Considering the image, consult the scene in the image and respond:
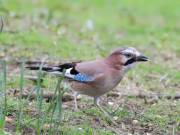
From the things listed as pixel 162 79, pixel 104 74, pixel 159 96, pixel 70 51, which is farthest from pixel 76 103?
pixel 70 51

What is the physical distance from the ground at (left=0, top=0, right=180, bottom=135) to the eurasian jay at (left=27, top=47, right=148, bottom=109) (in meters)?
0.31

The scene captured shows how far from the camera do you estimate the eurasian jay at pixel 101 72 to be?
6.46 meters

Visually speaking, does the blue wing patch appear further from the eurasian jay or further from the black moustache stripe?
the black moustache stripe

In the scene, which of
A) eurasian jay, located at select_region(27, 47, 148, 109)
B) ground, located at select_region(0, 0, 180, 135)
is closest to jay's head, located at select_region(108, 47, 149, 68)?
eurasian jay, located at select_region(27, 47, 148, 109)

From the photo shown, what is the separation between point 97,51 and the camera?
9.95 metres

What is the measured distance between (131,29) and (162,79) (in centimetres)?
325

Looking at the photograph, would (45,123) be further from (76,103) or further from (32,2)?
(32,2)

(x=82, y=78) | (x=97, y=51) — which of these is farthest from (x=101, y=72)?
(x=97, y=51)

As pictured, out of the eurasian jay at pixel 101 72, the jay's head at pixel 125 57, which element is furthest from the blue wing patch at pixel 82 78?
the jay's head at pixel 125 57

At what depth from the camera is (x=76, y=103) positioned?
22.7 feet

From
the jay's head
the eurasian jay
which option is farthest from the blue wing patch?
the jay's head

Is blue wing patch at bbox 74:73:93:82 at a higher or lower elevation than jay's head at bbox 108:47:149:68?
lower

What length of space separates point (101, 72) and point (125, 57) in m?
0.27

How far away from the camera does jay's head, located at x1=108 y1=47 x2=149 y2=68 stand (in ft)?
21.3
